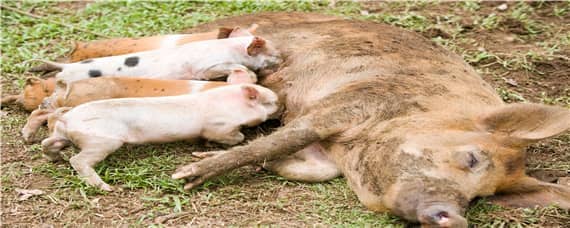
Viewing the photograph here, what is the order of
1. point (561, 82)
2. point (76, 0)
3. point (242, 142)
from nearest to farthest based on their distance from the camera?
point (242, 142)
point (561, 82)
point (76, 0)

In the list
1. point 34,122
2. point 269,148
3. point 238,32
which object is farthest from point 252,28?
point 34,122

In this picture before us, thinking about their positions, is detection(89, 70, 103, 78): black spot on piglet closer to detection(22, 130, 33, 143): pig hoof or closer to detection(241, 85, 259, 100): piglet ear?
detection(22, 130, 33, 143): pig hoof

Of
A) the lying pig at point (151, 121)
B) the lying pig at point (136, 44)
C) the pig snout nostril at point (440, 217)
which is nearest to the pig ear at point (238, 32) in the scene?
the lying pig at point (136, 44)

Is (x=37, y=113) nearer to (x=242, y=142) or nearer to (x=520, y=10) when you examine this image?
(x=242, y=142)

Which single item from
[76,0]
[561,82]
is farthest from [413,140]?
[76,0]

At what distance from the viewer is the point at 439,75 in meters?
5.06

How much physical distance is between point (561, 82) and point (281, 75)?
Result: 1911 mm

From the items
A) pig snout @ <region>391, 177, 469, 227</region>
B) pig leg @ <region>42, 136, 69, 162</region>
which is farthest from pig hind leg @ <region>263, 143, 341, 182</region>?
pig leg @ <region>42, 136, 69, 162</region>

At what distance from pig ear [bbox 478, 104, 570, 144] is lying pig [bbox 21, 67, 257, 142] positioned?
60.9 inches

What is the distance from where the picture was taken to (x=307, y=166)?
15.3 ft

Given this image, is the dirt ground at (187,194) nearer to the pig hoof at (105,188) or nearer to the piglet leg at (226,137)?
the pig hoof at (105,188)

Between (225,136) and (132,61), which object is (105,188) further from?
(132,61)

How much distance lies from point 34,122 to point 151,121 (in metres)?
0.82

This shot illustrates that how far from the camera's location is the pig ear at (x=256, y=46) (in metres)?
5.29
